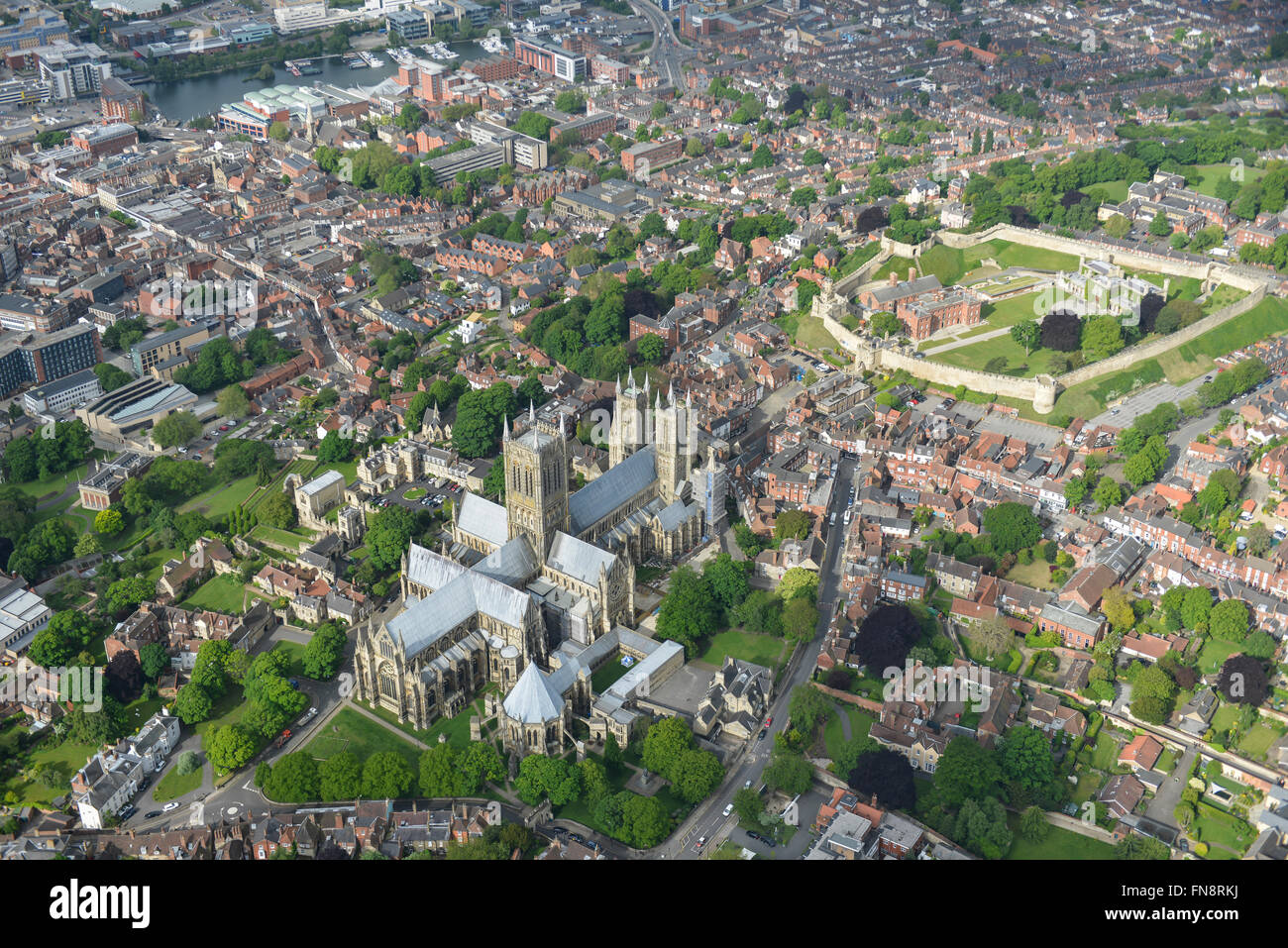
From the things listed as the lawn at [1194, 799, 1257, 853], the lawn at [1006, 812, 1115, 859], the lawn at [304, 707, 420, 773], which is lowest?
the lawn at [304, 707, 420, 773]

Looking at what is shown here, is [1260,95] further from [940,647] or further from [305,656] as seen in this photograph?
[305,656]

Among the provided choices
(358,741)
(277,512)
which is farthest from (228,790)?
(277,512)

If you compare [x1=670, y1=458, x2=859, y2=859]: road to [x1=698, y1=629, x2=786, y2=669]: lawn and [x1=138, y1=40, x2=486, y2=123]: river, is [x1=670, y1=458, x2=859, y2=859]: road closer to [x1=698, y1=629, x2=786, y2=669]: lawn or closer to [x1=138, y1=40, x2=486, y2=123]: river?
[x1=698, y1=629, x2=786, y2=669]: lawn

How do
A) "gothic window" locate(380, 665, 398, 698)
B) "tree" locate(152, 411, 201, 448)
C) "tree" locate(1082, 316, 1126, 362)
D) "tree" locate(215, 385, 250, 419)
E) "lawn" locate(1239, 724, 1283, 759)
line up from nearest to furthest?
1. "lawn" locate(1239, 724, 1283, 759)
2. "gothic window" locate(380, 665, 398, 698)
3. "tree" locate(152, 411, 201, 448)
4. "tree" locate(215, 385, 250, 419)
5. "tree" locate(1082, 316, 1126, 362)

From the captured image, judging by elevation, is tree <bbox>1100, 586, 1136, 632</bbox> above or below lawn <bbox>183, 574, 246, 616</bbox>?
above

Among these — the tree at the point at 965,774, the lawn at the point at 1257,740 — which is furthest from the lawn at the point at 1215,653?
the tree at the point at 965,774

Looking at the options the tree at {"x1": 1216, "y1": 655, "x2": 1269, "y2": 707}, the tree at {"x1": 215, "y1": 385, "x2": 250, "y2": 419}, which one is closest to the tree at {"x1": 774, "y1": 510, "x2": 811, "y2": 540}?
the tree at {"x1": 1216, "y1": 655, "x2": 1269, "y2": 707}

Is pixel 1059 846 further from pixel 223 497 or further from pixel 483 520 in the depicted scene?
pixel 223 497
